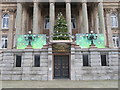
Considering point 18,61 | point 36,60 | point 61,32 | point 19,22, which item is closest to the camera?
point 36,60

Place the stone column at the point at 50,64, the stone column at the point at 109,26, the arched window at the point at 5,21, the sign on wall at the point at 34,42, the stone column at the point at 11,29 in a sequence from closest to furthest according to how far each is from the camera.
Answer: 1. the stone column at the point at 50,64
2. the sign on wall at the point at 34,42
3. the stone column at the point at 11,29
4. the stone column at the point at 109,26
5. the arched window at the point at 5,21

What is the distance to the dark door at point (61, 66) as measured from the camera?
15.5m

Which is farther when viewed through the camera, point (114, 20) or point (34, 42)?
point (114, 20)

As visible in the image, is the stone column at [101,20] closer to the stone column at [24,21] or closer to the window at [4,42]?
the stone column at [24,21]

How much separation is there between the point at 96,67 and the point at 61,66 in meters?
3.77

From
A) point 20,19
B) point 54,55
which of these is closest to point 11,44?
point 20,19

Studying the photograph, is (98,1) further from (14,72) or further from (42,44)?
(14,72)

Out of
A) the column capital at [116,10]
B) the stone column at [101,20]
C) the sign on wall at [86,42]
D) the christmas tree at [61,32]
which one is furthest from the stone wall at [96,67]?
the column capital at [116,10]

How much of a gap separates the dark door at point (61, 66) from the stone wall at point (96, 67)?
1.08 meters

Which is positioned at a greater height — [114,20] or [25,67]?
[114,20]

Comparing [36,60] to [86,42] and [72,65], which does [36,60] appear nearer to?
[72,65]

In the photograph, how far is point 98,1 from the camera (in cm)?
2741

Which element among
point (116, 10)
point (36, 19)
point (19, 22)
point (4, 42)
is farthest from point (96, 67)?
point (4, 42)

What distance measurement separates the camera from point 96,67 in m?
15.2
